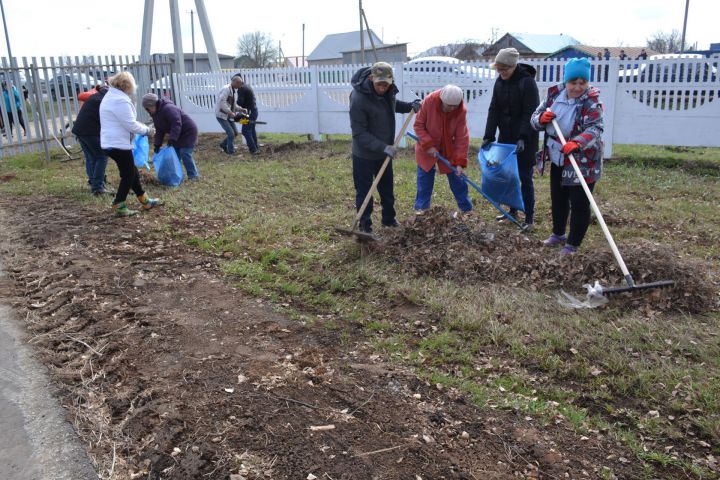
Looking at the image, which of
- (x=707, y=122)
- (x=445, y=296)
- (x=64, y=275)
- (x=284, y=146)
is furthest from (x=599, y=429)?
(x=284, y=146)

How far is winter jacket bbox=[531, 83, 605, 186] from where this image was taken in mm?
4586

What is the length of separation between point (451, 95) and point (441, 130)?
19.1 inches

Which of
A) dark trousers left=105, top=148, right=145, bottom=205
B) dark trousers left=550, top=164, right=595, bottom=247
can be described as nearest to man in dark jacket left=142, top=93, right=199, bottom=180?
dark trousers left=105, top=148, right=145, bottom=205

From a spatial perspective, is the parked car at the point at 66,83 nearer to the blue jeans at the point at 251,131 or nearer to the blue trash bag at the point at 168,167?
the blue jeans at the point at 251,131

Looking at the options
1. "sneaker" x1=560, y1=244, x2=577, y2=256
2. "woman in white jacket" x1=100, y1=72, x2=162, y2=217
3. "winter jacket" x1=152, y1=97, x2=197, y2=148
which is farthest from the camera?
"winter jacket" x1=152, y1=97, x2=197, y2=148

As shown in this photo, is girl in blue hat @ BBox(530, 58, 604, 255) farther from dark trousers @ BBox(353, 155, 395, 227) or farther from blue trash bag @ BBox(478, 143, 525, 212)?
dark trousers @ BBox(353, 155, 395, 227)

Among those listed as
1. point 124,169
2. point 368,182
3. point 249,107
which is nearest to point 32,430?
point 368,182

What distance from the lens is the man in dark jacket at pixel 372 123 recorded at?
5.05 metres

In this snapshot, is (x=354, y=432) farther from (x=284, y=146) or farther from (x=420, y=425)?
(x=284, y=146)

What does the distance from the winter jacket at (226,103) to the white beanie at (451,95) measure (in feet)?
23.3

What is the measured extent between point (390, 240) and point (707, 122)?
25.7 feet

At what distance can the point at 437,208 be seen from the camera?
5.37 m

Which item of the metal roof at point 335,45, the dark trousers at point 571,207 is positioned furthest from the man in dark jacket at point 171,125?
the metal roof at point 335,45

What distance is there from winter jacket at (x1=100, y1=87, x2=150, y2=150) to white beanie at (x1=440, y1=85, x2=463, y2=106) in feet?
12.2
